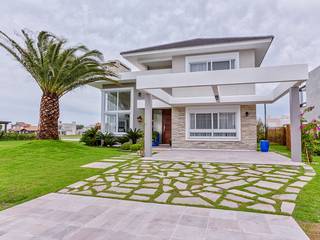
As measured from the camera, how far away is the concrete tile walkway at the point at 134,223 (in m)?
2.90

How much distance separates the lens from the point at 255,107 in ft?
45.3

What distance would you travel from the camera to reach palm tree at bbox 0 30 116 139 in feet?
38.0

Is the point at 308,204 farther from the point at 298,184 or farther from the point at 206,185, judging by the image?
the point at 206,185

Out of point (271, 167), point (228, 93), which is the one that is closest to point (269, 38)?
point (228, 93)

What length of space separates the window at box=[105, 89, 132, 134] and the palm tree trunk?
20.6 feet

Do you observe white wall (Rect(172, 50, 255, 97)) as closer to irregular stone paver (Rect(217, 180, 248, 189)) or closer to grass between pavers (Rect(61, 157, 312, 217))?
grass between pavers (Rect(61, 157, 312, 217))

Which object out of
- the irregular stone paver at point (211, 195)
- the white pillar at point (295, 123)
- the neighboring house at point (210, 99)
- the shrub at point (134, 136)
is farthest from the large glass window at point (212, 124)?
the irregular stone paver at point (211, 195)

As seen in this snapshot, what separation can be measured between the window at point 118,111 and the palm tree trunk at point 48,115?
6285mm

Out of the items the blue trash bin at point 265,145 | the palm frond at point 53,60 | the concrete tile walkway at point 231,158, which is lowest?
the concrete tile walkway at point 231,158

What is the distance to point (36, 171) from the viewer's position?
23.5 feet

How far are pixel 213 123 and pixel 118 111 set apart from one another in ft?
28.9

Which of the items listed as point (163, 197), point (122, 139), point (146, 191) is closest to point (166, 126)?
point (122, 139)

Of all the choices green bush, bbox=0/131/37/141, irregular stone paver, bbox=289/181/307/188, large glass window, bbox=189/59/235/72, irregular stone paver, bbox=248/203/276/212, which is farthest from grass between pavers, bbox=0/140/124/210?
green bush, bbox=0/131/37/141

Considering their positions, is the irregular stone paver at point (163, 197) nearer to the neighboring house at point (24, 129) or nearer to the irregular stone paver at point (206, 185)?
the irregular stone paver at point (206, 185)
